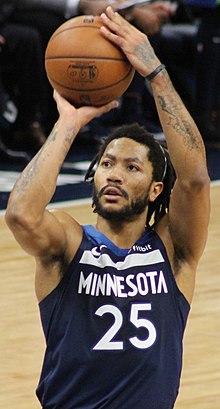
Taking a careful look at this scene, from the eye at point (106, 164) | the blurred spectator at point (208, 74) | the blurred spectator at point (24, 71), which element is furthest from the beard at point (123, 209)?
the blurred spectator at point (208, 74)

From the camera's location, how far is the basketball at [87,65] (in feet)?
13.3

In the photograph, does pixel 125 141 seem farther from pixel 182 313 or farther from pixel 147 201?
pixel 182 313

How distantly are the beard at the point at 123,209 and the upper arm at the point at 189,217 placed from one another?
112 mm

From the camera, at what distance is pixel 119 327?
4043mm

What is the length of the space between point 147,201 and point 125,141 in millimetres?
230

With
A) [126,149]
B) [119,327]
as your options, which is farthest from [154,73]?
[119,327]

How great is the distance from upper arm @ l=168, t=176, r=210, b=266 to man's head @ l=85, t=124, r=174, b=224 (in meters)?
0.13

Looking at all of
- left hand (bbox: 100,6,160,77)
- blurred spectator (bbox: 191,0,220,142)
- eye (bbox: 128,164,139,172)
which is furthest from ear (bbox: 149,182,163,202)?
blurred spectator (bbox: 191,0,220,142)

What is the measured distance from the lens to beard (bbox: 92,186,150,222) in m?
4.11

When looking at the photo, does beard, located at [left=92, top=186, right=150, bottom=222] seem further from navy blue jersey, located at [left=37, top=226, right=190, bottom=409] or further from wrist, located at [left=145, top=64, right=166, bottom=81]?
wrist, located at [left=145, top=64, right=166, bottom=81]

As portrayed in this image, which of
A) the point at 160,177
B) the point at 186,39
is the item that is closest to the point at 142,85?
the point at 186,39

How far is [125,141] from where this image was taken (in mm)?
4285

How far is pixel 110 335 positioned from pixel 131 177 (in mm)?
561

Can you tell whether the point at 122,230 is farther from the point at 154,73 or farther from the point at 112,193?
the point at 154,73
